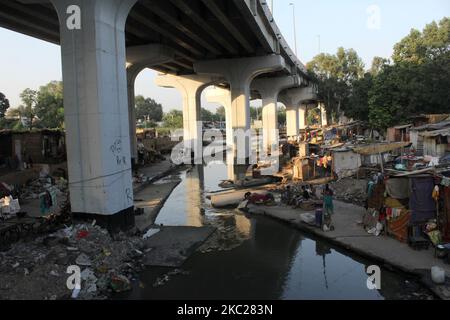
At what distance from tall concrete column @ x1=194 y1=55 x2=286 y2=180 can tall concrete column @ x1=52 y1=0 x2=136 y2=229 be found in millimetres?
22764

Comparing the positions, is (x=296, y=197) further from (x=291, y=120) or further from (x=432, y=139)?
(x=291, y=120)

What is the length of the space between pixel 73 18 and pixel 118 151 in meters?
4.49

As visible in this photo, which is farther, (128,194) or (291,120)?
(291,120)

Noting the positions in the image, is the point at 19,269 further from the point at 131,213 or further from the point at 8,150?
the point at 8,150

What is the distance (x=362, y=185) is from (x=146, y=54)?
18.4 m

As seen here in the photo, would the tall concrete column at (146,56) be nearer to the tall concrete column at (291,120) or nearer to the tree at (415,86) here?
the tree at (415,86)

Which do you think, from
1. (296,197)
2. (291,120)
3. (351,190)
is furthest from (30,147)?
(291,120)

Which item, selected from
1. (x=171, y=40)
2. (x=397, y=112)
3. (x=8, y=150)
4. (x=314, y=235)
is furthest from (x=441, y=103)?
(x=8, y=150)

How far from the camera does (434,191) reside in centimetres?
1127

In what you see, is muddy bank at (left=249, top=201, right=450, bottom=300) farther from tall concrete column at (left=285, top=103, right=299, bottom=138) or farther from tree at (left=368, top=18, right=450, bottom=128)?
tall concrete column at (left=285, top=103, right=299, bottom=138)

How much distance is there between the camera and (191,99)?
161 ft

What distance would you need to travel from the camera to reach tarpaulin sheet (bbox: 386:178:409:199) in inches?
473

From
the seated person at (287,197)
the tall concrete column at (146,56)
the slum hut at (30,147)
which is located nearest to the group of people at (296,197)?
the seated person at (287,197)

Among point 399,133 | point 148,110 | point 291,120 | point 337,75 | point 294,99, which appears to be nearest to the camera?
point 399,133
